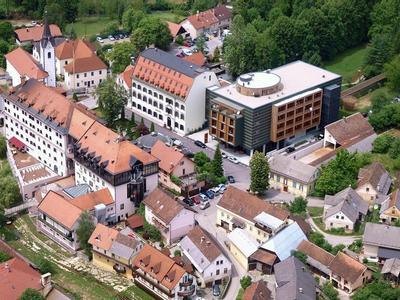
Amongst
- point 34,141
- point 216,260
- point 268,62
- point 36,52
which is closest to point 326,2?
point 268,62

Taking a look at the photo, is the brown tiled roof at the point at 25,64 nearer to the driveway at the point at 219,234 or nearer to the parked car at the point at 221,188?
the parked car at the point at 221,188

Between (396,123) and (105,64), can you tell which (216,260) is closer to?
(396,123)

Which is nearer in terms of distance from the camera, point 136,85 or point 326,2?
point 136,85

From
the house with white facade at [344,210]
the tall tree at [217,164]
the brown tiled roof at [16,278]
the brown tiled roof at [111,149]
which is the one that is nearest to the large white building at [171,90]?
the tall tree at [217,164]

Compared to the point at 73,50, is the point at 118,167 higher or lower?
lower

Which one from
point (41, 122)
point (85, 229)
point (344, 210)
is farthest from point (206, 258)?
point (41, 122)

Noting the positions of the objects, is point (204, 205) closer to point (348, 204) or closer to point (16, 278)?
point (348, 204)
